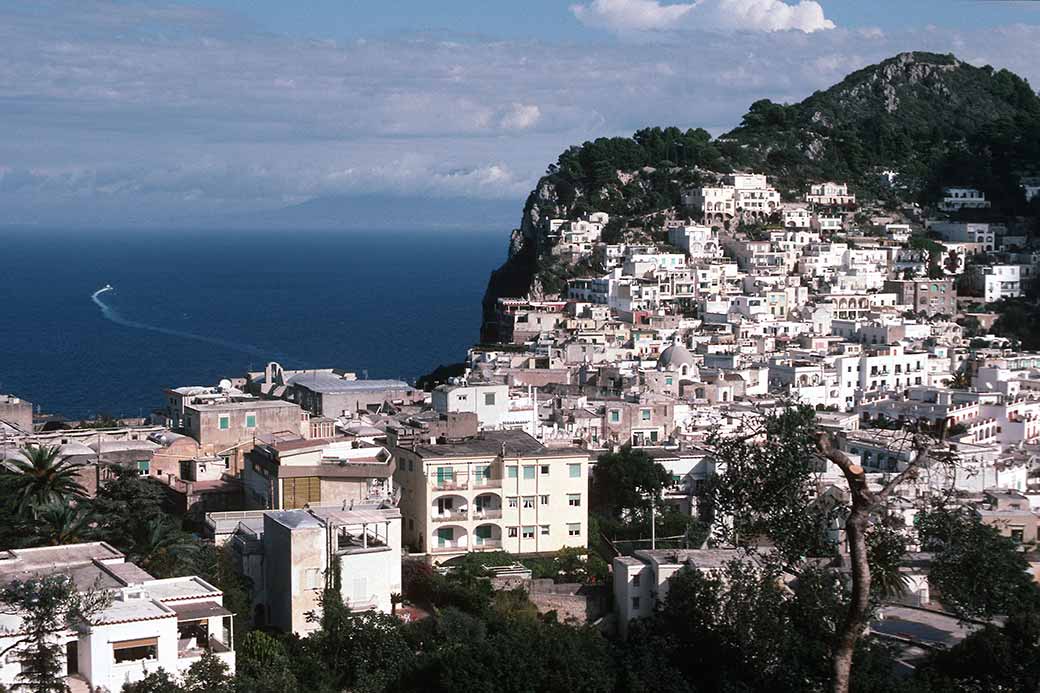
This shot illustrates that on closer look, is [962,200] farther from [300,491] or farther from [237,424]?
[300,491]

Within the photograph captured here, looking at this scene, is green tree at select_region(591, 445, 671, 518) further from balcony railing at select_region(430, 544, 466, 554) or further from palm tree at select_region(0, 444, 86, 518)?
palm tree at select_region(0, 444, 86, 518)

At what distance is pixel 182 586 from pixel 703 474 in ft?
42.9

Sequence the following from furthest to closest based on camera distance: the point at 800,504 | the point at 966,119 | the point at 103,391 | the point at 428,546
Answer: the point at 966,119, the point at 103,391, the point at 428,546, the point at 800,504

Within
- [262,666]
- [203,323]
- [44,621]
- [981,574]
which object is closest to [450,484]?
[262,666]

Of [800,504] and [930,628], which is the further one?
[930,628]

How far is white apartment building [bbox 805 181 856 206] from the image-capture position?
6981 cm

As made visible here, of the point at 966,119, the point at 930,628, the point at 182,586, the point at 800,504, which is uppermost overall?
the point at 966,119

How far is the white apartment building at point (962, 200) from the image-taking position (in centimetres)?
7200

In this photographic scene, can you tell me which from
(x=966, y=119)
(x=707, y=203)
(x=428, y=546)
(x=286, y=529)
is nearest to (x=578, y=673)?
(x=286, y=529)

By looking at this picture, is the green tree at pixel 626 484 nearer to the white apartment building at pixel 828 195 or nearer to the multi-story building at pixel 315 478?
the multi-story building at pixel 315 478

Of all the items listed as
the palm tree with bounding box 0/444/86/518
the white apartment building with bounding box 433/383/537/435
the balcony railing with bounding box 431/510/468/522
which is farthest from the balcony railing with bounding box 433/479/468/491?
the white apartment building with bounding box 433/383/537/435

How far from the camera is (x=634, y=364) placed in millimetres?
41219

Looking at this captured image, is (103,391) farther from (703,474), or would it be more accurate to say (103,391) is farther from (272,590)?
(272,590)

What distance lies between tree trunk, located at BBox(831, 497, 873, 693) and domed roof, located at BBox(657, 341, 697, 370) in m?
28.0
